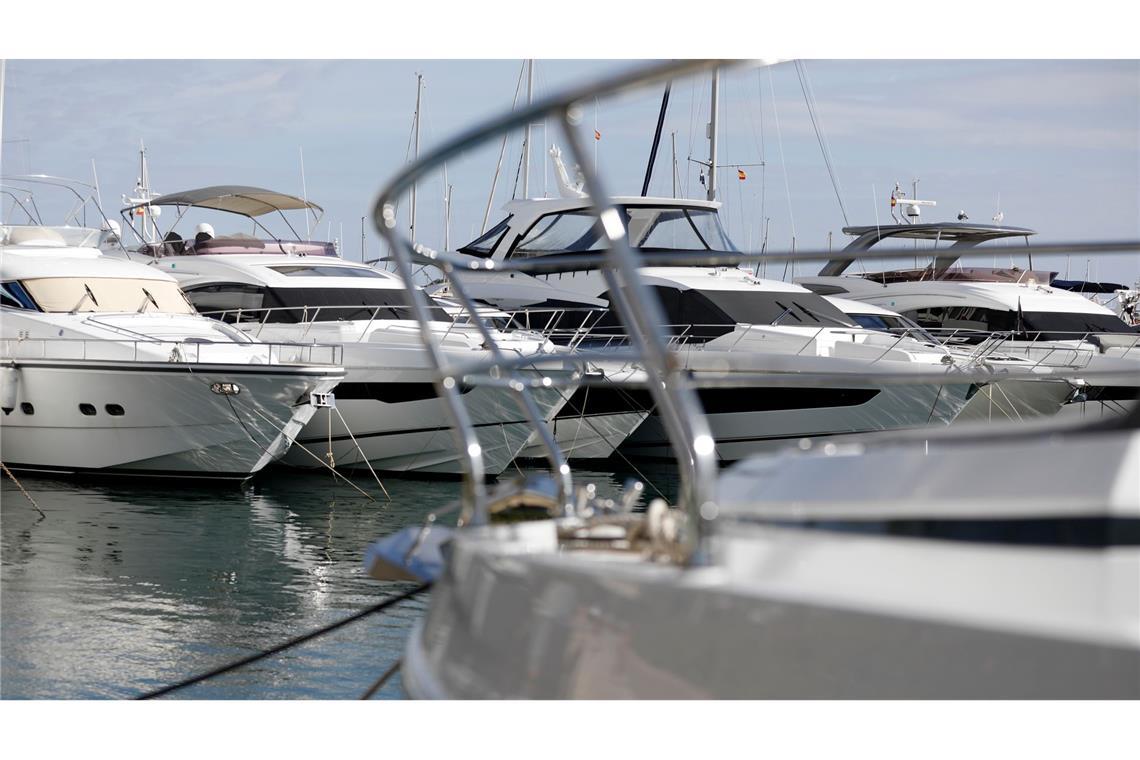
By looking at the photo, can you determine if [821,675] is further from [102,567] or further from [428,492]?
[428,492]

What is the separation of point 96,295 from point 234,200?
4844 mm

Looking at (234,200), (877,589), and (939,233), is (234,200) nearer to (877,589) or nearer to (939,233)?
(939,233)

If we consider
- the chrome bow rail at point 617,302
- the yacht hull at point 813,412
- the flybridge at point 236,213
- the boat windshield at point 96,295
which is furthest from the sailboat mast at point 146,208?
the chrome bow rail at point 617,302

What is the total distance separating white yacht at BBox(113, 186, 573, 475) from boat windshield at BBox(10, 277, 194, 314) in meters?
1.00

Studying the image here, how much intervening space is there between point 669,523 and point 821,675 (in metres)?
0.72

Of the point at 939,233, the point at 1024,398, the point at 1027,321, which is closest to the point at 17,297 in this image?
the point at 1024,398

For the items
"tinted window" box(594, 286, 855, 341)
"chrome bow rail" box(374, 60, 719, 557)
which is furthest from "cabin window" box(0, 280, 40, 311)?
"chrome bow rail" box(374, 60, 719, 557)

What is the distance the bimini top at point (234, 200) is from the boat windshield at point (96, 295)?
388 cm

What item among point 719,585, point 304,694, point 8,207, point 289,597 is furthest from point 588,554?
point 8,207

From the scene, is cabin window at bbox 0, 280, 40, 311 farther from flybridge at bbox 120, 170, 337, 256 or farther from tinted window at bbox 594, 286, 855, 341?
tinted window at bbox 594, 286, 855, 341

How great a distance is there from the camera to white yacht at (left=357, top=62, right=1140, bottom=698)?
6.06 ft

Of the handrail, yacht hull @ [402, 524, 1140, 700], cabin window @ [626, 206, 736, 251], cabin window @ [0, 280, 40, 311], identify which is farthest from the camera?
cabin window @ [626, 206, 736, 251]

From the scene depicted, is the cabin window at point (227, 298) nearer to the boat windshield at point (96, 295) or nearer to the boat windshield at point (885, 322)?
the boat windshield at point (96, 295)

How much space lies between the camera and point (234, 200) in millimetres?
17469
